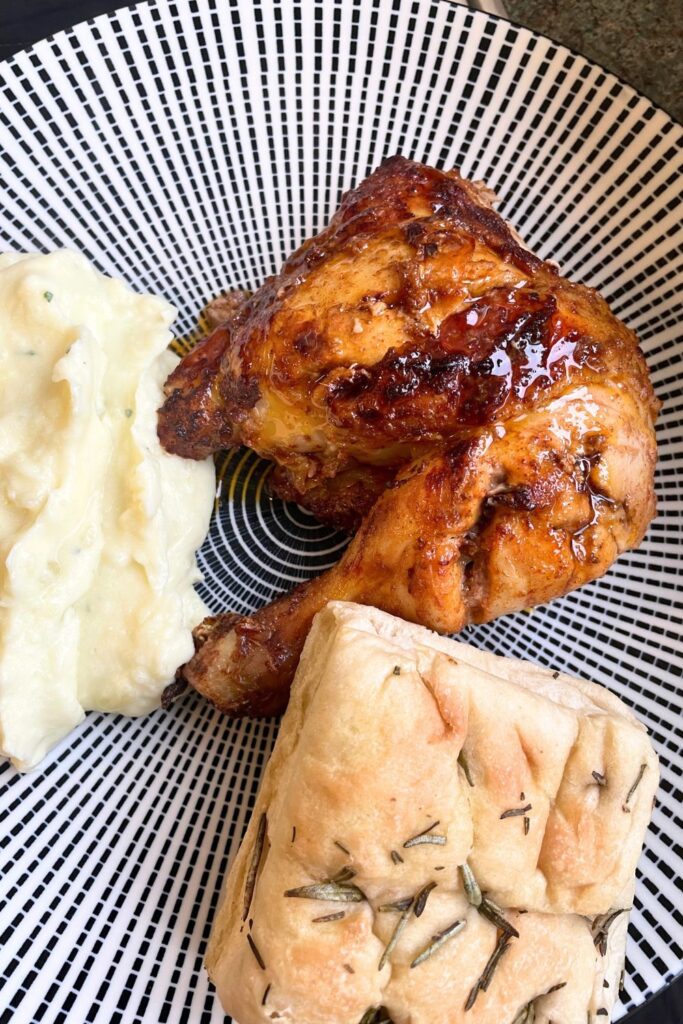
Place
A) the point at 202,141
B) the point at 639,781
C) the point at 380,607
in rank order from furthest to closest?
the point at 202,141, the point at 380,607, the point at 639,781

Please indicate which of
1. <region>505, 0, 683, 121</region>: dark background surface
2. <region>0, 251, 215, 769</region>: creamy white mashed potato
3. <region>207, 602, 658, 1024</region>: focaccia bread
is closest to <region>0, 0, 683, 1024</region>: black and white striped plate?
<region>0, 251, 215, 769</region>: creamy white mashed potato

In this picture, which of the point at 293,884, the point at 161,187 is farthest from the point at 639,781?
the point at 161,187

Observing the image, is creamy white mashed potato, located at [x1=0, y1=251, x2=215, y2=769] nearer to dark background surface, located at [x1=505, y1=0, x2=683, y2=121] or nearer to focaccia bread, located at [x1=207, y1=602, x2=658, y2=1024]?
focaccia bread, located at [x1=207, y1=602, x2=658, y2=1024]

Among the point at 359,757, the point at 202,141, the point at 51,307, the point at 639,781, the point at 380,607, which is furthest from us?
the point at 202,141

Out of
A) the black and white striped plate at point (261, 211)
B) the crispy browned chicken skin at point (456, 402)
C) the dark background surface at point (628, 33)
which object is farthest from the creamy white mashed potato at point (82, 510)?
the dark background surface at point (628, 33)

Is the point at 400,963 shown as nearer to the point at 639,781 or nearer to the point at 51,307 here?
the point at 639,781
